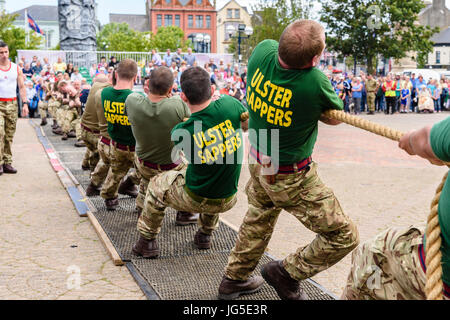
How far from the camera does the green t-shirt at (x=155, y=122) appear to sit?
5.22m

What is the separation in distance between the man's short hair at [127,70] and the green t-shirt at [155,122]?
3.00 ft

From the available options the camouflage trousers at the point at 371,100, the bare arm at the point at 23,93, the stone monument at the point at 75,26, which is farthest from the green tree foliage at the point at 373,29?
the bare arm at the point at 23,93

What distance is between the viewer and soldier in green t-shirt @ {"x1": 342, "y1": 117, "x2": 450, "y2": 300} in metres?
1.88

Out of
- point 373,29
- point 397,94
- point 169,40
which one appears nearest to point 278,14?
point 373,29

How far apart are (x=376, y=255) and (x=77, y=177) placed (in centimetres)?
745

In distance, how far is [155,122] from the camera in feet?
17.3

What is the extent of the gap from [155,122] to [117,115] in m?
1.09

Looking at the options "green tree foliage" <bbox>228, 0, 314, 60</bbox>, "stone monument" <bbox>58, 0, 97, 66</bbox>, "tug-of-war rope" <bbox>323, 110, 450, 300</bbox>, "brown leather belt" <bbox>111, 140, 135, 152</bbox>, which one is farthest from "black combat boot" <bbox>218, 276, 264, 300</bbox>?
"green tree foliage" <bbox>228, 0, 314, 60</bbox>

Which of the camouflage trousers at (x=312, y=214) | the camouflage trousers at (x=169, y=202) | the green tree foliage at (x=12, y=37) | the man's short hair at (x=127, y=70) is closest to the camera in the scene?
the camouflage trousers at (x=312, y=214)

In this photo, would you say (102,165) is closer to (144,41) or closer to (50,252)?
(50,252)

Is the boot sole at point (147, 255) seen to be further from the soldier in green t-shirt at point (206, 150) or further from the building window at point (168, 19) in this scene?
the building window at point (168, 19)

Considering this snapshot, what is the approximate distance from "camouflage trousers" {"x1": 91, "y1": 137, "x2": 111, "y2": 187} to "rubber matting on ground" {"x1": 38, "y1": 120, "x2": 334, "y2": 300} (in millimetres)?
337

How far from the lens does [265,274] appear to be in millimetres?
3797
